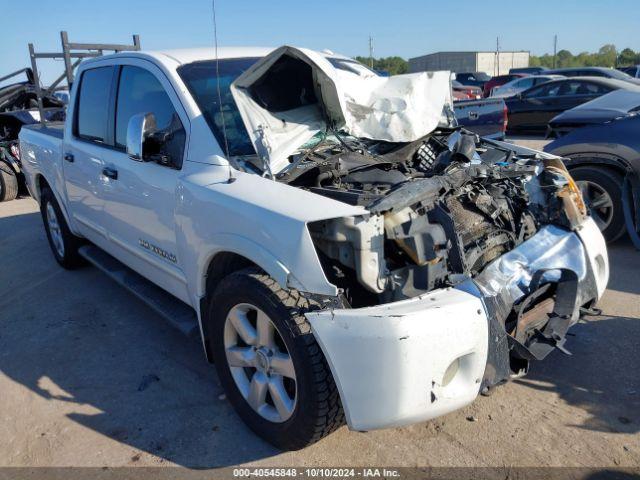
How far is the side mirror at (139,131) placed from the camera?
10.1 ft

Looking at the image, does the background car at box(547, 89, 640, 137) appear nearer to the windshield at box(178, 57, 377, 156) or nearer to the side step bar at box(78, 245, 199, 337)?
the windshield at box(178, 57, 377, 156)

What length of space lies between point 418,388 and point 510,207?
1566 mm

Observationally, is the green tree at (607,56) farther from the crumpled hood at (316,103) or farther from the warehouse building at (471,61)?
the crumpled hood at (316,103)

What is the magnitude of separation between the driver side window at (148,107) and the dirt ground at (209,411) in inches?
55.2

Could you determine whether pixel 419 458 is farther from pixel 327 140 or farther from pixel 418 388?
pixel 327 140

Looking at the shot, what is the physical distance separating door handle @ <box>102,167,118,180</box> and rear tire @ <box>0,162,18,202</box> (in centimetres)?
686

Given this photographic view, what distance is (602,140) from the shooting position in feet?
16.5

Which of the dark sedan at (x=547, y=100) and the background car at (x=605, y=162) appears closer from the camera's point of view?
the background car at (x=605, y=162)

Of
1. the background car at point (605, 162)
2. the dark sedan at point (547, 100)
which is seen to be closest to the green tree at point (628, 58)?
the dark sedan at point (547, 100)

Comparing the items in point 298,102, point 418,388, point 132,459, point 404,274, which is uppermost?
point 298,102

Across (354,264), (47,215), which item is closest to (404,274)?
(354,264)

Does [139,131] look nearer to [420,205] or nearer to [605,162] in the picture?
[420,205]

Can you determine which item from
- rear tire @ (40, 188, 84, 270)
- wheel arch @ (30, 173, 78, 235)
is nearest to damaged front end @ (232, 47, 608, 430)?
wheel arch @ (30, 173, 78, 235)

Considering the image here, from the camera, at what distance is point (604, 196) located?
5066mm
